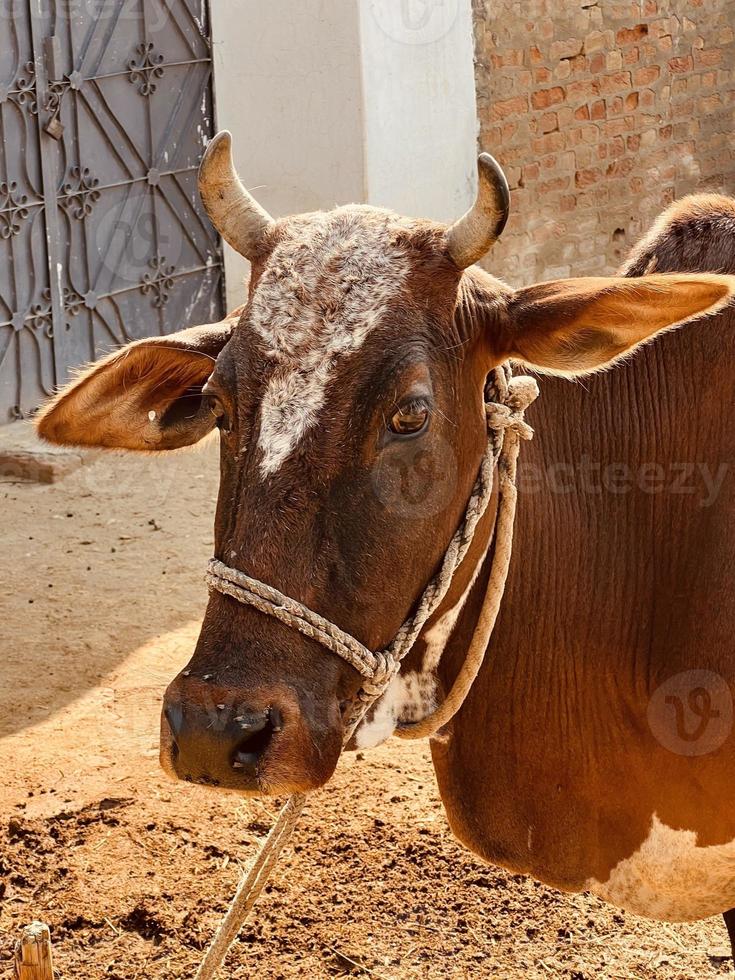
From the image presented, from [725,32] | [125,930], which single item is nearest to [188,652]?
[125,930]

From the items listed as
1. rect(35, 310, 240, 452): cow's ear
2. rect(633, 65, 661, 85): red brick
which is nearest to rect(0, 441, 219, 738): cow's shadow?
rect(35, 310, 240, 452): cow's ear

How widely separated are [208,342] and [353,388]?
1.97 ft

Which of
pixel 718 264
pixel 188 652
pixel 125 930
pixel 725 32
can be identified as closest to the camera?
pixel 718 264

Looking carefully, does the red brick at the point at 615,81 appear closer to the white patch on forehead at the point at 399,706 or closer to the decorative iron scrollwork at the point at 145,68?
the decorative iron scrollwork at the point at 145,68

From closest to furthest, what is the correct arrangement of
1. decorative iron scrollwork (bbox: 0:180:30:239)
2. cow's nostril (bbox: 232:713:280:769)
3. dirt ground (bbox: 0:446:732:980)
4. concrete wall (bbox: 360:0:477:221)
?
cow's nostril (bbox: 232:713:280:769) → dirt ground (bbox: 0:446:732:980) → decorative iron scrollwork (bbox: 0:180:30:239) → concrete wall (bbox: 360:0:477:221)

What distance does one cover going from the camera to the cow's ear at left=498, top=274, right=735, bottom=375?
8.27ft

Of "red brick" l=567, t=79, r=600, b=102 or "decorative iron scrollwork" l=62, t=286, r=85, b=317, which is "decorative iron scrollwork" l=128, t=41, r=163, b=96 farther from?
"red brick" l=567, t=79, r=600, b=102

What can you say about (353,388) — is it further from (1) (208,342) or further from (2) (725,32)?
(2) (725,32)

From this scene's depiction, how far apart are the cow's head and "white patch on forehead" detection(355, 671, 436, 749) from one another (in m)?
Result: 0.21

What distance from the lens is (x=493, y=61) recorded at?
9094 millimetres

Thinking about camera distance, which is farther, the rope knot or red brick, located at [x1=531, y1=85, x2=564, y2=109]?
red brick, located at [x1=531, y1=85, x2=564, y2=109]

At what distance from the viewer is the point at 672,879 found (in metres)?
3.00

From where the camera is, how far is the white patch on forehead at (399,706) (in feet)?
→ 8.75

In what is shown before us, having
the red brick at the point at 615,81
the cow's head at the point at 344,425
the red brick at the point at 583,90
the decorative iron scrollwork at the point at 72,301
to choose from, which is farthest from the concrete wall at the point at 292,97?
the cow's head at the point at 344,425
